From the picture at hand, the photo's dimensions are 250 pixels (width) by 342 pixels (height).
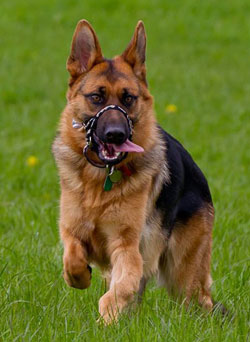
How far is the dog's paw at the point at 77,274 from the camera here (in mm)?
4453

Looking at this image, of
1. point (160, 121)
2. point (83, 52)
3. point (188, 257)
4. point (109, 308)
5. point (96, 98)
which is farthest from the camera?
point (160, 121)

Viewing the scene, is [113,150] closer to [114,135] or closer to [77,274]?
[114,135]

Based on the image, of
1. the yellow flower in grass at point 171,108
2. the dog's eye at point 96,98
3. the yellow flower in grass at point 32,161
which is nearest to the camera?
the dog's eye at point 96,98

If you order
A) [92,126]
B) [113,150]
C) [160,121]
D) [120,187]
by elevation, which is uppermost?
[92,126]

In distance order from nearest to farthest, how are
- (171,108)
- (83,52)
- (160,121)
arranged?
(83,52)
(160,121)
(171,108)

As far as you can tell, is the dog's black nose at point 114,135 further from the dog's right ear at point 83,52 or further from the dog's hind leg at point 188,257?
the dog's hind leg at point 188,257

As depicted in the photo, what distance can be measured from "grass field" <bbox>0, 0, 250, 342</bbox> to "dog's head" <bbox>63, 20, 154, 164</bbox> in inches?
35.9

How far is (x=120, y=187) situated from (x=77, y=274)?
1.89ft

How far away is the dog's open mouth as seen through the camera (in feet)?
14.8

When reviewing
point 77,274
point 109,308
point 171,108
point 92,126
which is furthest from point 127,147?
point 171,108

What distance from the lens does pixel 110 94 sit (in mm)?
4574

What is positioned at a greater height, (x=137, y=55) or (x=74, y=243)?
(x=137, y=55)

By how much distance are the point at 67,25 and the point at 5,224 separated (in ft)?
40.8

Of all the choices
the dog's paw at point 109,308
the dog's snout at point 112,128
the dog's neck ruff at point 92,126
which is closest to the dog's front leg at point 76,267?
the dog's paw at point 109,308
